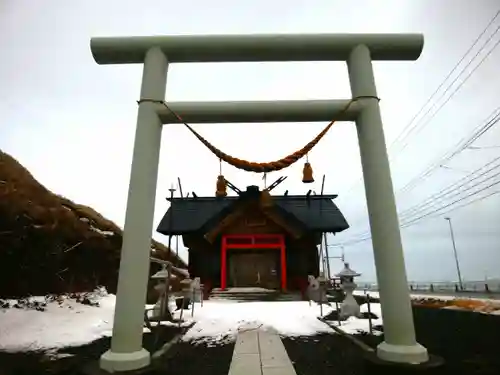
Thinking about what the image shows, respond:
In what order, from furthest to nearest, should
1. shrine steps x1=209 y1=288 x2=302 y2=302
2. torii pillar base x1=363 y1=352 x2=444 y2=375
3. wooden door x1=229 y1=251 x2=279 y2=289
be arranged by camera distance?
wooden door x1=229 y1=251 x2=279 y2=289
shrine steps x1=209 y1=288 x2=302 y2=302
torii pillar base x1=363 y1=352 x2=444 y2=375

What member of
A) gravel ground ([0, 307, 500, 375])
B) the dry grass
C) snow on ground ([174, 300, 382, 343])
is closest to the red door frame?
the dry grass

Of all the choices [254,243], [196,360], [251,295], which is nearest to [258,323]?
[196,360]

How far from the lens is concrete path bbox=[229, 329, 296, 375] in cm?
400

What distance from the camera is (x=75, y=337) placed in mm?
6293

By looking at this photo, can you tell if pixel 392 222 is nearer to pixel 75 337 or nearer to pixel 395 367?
pixel 395 367

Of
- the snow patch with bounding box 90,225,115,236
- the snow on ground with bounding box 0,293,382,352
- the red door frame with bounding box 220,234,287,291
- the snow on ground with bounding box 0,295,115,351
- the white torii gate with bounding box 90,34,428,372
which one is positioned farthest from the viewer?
the red door frame with bounding box 220,234,287,291

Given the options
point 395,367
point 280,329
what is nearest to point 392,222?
point 395,367

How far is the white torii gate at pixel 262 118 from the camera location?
397 cm

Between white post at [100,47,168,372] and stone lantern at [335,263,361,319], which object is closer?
white post at [100,47,168,372]

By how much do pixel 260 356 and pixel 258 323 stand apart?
3268 mm

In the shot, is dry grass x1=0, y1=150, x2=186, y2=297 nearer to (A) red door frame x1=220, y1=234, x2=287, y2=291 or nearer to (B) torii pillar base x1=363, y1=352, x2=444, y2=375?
(A) red door frame x1=220, y1=234, x2=287, y2=291

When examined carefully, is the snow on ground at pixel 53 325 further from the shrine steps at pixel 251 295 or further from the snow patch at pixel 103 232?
the shrine steps at pixel 251 295

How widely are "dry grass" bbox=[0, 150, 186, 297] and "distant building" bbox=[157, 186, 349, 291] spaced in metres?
4.89

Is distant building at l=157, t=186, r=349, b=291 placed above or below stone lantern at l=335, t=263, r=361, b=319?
above
